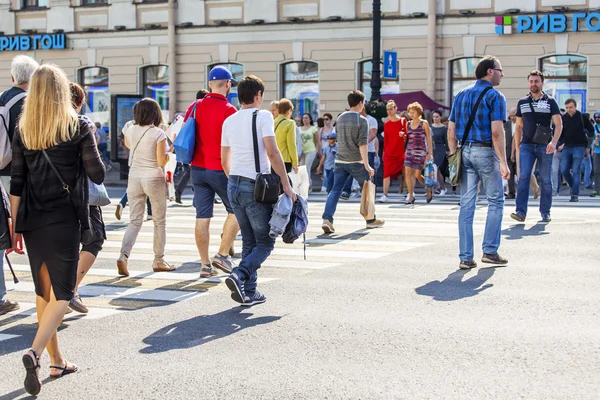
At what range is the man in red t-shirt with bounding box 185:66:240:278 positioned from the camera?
30.6 feet

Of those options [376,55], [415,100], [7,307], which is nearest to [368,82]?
[415,100]

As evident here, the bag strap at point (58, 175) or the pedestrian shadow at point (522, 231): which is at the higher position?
the bag strap at point (58, 175)

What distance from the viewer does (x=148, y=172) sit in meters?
9.88

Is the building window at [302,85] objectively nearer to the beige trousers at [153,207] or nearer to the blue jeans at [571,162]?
the blue jeans at [571,162]

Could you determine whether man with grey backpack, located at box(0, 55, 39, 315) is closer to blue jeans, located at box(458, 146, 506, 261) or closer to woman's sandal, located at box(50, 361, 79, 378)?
woman's sandal, located at box(50, 361, 79, 378)

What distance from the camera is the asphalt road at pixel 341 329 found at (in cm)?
549

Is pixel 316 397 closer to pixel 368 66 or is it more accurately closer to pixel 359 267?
pixel 359 267

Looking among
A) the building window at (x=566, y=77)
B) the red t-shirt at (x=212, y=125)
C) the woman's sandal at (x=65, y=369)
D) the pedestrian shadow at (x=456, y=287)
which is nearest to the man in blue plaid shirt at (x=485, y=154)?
the pedestrian shadow at (x=456, y=287)

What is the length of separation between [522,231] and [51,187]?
811 centimetres

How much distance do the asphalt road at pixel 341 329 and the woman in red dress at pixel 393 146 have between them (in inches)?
299

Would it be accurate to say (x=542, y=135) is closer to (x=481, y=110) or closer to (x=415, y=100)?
(x=481, y=110)

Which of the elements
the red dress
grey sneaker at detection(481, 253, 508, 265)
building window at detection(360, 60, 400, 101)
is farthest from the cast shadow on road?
building window at detection(360, 60, 400, 101)

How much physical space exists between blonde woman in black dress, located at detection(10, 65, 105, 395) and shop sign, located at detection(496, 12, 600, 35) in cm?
2267

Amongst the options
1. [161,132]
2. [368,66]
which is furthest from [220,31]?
[161,132]
